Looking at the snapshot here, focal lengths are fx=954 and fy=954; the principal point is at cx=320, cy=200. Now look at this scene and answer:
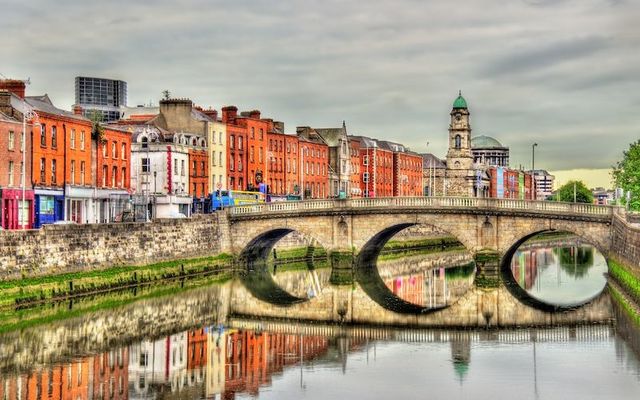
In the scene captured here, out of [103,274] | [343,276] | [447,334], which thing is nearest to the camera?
[447,334]

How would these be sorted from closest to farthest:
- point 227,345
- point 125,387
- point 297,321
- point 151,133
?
point 125,387 → point 227,345 → point 297,321 → point 151,133

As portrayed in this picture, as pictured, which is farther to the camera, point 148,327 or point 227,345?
point 148,327

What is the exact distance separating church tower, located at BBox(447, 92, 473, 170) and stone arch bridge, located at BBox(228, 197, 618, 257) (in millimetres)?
63284

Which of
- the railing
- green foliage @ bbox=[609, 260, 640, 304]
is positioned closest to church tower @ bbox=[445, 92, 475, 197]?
the railing

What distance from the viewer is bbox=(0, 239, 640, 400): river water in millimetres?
32906

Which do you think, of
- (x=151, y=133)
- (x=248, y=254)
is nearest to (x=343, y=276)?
(x=248, y=254)

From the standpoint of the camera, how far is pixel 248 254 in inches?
3108

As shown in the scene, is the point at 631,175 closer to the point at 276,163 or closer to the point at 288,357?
the point at 276,163

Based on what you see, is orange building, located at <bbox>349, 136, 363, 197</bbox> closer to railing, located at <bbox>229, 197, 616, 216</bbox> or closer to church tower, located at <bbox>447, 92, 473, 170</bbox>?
church tower, located at <bbox>447, 92, 473, 170</bbox>

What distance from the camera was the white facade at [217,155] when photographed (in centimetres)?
9250

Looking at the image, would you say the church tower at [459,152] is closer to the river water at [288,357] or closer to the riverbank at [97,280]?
the riverbank at [97,280]

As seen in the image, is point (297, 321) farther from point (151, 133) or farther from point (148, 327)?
point (151, 133)

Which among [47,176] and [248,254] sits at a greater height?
[47,176]

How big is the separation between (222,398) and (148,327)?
50.4 feet
